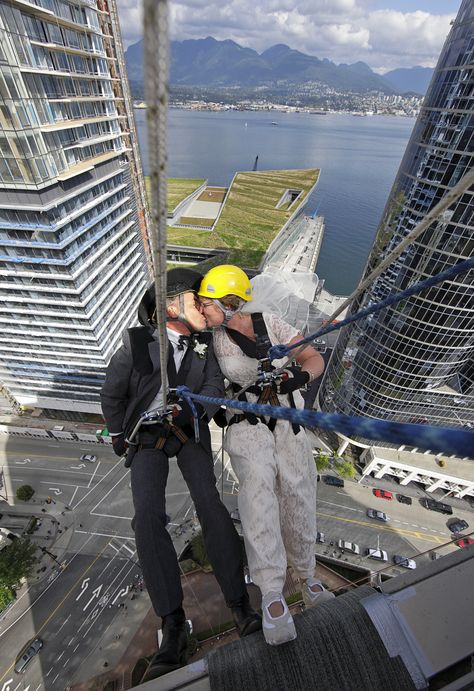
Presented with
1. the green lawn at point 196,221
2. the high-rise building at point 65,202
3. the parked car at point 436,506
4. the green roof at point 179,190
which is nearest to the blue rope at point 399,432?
the high-rise building at point 65,202

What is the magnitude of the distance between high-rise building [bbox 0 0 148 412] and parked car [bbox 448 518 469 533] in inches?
1008

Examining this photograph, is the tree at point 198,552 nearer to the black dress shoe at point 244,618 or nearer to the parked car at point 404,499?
the black dress shoe at point 244,618

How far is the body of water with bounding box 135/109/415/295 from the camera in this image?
56.0 m

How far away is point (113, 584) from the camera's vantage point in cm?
1680

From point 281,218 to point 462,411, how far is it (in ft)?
135

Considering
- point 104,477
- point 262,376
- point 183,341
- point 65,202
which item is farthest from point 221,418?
point 104,477

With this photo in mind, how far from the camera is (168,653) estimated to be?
399 cm

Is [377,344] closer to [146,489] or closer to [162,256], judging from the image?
[146,489]

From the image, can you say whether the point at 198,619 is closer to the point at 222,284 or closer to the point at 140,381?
the point at 140,381

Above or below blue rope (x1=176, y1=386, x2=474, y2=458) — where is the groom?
below

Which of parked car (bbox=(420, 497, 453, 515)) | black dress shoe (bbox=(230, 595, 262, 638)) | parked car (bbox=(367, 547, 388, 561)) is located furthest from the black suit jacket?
parked car (bbox=(420, 497, 453, 515))

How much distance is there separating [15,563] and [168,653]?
1777 centimetres

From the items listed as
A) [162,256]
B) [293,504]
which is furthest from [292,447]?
[162,256]

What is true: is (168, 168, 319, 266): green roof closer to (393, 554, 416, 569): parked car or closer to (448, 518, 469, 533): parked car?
(448, 518, 469, 533): parked car
